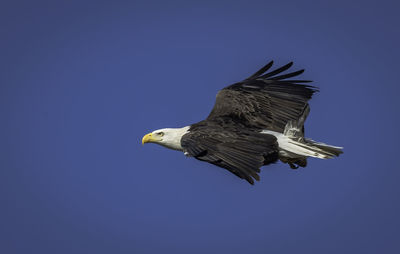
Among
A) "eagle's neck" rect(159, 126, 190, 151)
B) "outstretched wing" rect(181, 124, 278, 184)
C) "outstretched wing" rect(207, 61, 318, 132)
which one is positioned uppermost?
"outstretched wing" rect(207, 61, 318, 132)

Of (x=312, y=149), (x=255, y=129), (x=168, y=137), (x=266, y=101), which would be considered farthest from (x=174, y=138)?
(x=312, y=149)

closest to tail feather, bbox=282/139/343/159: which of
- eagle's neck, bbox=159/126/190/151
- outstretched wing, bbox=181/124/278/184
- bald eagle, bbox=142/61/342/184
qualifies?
bald eagle, bbox=142/61/342/184

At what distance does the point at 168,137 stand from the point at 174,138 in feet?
0.64

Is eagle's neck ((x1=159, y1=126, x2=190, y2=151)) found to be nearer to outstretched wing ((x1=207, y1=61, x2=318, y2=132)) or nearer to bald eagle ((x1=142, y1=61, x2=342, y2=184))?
bald eagle ((x1=142, y1=61, x2=342, y2=184))

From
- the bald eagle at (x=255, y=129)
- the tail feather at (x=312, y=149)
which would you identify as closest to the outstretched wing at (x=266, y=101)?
the bald eagle at (x=255, y=129)

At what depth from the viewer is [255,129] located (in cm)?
1094

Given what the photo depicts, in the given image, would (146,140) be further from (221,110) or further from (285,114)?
(285,114)

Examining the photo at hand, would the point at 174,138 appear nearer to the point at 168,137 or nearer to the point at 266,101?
the point at 168,137

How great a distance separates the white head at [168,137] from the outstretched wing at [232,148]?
38 cm

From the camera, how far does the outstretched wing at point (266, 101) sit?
11.3m

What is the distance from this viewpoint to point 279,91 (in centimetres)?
1183

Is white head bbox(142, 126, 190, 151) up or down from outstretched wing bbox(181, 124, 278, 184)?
up

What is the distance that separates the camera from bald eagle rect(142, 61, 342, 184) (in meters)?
9.50

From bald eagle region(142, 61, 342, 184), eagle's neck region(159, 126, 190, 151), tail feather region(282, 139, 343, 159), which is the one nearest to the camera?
bald eagle region(142, 61, 342, 184)
